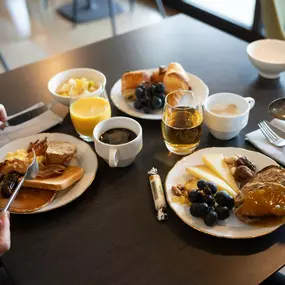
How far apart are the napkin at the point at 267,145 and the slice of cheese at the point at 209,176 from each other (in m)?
0.18

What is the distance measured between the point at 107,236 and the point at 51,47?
109 inches

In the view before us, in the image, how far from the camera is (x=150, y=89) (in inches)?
Result: 49.4

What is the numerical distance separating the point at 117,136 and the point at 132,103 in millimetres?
228

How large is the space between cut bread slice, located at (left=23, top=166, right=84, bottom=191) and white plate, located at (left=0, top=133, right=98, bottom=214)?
0.7 inches

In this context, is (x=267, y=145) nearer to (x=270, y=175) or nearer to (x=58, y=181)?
(x=270, y=175)

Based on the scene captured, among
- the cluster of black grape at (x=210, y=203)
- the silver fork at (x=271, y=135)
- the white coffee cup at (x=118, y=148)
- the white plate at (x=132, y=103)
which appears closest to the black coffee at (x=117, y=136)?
the white coffee cup at (x=118, y=148)

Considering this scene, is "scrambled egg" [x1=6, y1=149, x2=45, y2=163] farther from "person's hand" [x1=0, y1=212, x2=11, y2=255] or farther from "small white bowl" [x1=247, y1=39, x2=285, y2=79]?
"small white bowl" [x1=247, y1=39, x2=285, y2=79]

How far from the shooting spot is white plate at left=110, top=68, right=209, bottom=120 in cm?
122

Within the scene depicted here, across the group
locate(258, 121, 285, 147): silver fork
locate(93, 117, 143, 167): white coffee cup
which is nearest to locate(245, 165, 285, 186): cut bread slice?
locate(258, 121, 285, 147): silver fork

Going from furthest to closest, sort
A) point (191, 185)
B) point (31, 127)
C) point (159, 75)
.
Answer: point (159, 75), point (31, 127), point (191, 185)

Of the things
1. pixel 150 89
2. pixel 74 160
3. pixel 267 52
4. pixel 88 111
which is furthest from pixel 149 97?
pixel 267 52

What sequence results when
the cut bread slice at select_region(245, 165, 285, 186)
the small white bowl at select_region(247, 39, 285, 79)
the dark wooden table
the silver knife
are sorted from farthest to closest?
the small white bowl at select_region(247, 39, 285, 79)
the silver knife
the cut bread slice at select_region(245, 165, 285, 186)
the dark wooden table

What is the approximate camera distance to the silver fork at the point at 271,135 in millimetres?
1102

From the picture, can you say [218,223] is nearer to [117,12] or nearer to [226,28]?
[226,28]
